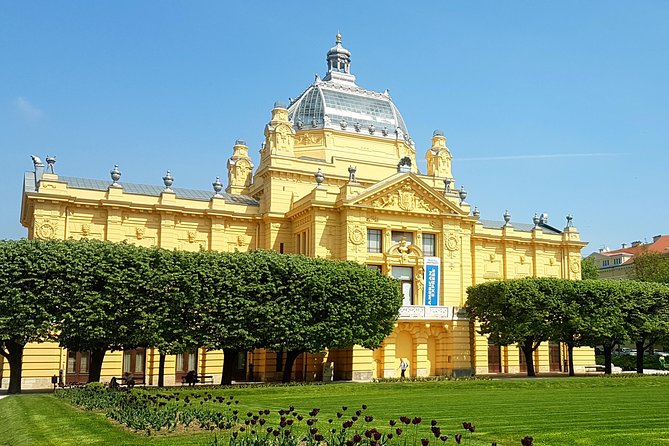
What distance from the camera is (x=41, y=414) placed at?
26.1 m

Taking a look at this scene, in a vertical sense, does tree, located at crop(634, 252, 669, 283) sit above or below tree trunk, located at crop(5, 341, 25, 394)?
above

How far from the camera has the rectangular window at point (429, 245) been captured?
62794 millimetres

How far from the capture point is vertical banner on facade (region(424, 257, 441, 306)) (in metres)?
61.4

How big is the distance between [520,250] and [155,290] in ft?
146

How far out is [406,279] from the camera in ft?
201

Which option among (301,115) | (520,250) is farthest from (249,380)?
(520,250)

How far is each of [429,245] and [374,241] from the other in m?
5.63

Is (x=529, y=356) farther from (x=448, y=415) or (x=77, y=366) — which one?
(x=77, y=366)

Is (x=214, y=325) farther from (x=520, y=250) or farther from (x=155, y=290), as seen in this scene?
(x=520, y=250)

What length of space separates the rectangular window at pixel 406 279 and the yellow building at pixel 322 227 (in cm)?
10

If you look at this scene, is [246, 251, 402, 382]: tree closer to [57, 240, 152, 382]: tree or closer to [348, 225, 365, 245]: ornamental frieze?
[348, 225, 365, 245]: ornamental frieze

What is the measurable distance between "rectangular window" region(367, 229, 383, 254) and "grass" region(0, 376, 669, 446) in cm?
1892

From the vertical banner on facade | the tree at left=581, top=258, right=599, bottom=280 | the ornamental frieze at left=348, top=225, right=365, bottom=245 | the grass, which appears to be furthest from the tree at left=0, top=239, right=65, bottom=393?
the tree at left=581, top=258, right=599, bottom=280

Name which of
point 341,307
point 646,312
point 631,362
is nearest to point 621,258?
point 631,362
